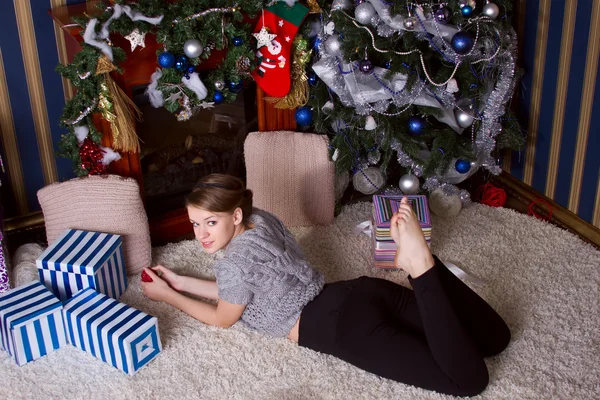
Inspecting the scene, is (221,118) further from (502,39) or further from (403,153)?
(502,39)

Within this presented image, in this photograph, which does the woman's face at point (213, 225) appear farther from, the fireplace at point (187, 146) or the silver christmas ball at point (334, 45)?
the silver christmas ball at point (334, 45)

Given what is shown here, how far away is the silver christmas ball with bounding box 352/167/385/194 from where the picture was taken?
3.28 m

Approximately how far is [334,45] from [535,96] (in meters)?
1.06

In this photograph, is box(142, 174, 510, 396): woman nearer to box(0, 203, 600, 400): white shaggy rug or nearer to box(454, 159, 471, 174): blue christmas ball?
box(0, 203, 600, 400): white shaggy rug

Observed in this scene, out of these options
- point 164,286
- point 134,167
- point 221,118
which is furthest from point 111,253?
point 221,118

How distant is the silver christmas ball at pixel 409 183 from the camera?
324 cm

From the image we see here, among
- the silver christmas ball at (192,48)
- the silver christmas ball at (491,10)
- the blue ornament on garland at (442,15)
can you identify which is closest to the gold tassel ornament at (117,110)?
the silver christmas ball at (192,48)

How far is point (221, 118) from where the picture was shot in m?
3.16

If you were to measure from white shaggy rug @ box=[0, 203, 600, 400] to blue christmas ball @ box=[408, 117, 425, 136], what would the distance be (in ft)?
1.77

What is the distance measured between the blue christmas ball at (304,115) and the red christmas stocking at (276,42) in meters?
0.15

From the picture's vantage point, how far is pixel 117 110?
2.71 meters

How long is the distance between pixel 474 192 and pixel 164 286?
171cm

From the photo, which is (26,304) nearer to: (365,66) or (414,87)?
(365,66)

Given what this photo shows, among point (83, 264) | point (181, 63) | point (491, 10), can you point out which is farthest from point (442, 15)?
point (83, 264)
